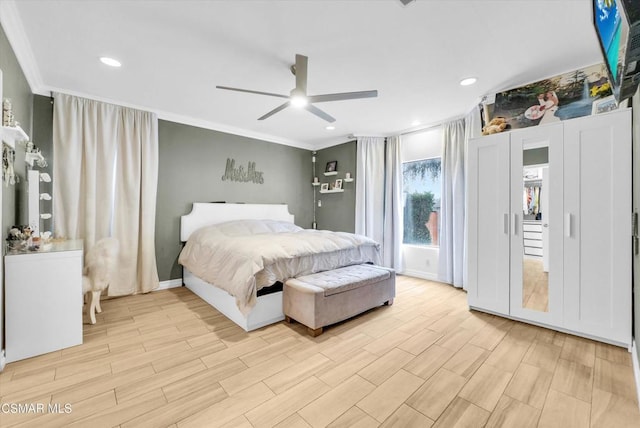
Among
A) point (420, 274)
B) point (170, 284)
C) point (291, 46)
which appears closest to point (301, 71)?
point (291, 46)

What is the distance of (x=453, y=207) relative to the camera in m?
3.97

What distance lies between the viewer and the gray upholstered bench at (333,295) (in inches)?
95.5

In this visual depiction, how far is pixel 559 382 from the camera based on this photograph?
178 centimetres

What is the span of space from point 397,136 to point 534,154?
2.44 meters

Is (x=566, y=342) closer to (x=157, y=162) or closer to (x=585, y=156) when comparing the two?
(x=585, y=156)

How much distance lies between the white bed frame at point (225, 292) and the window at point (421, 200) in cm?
225

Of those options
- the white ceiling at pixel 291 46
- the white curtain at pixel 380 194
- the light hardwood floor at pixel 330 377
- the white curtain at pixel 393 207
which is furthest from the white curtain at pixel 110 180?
the white curtain at pixel 393 207

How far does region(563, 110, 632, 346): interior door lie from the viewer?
7.02 feet

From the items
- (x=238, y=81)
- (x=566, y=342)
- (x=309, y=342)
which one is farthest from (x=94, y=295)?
(x=566, y=342)

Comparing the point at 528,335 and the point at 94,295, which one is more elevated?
the point at 94,295

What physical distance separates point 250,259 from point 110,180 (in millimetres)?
2366

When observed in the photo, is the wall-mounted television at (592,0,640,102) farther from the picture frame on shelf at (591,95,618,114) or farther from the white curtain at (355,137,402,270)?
the white curtain at (355,137,402,270)

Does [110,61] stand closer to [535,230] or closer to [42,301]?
[42,301]

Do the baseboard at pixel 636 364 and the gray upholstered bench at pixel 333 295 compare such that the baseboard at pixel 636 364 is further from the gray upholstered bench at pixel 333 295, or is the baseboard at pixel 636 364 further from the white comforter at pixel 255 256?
the white comforter at pixel 255 256
